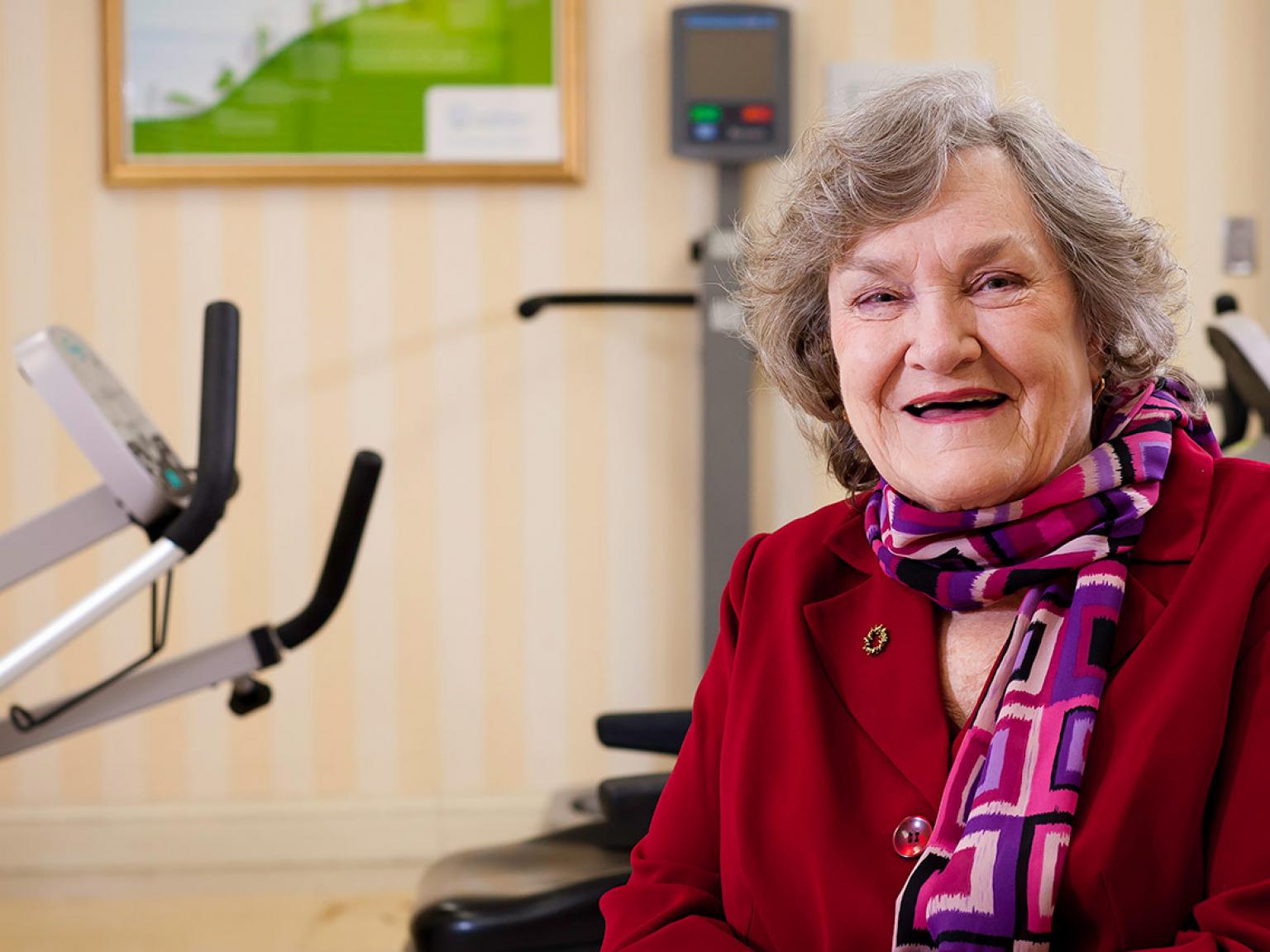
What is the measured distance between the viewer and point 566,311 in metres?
3.32

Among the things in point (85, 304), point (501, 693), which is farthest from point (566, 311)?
point (85, 304)

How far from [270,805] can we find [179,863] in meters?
0.26

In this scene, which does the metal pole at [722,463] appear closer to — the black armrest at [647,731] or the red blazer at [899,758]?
the black armrest at [647,731]

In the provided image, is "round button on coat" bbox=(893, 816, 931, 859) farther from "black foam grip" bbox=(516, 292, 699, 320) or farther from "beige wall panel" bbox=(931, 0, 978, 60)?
"beige wall panel" bbox=(931, 0, 978, 60)

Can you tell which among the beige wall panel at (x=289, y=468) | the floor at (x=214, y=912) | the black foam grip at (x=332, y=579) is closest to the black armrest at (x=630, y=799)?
the black foam grip at (x=332, y=579)

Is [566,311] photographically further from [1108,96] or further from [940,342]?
[940,342]

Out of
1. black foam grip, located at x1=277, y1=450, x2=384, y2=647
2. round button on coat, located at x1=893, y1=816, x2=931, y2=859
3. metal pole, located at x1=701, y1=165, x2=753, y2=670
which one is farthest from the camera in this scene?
metal pole, located at x1=701, y1=165, x2=753, y2=670

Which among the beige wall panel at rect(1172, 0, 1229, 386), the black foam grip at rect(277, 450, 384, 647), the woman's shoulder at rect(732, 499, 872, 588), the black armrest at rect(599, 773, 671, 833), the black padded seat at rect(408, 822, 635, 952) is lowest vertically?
the black padded seat at rect(408, 822, 635, 952)

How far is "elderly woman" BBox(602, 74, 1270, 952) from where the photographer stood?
0.98 m

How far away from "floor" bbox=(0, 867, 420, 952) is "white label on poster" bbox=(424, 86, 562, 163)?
1.79 meters

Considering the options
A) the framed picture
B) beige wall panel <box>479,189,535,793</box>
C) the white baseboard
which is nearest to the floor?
the white baseboard

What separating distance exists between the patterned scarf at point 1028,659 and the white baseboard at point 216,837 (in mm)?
2421

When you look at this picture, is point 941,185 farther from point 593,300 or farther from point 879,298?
point 593,300

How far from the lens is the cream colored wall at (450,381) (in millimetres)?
3305
